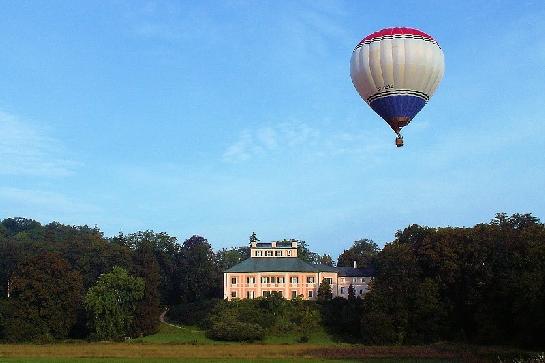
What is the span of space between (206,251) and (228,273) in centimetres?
862

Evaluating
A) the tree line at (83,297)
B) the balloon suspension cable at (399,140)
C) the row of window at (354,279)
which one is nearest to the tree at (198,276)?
the tree line at (83,297)

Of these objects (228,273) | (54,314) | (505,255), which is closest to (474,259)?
(505,255)

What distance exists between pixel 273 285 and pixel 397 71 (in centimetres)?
4177

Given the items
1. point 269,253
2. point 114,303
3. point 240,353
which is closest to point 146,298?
point 114,303

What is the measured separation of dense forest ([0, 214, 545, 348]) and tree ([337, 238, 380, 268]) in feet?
77.9

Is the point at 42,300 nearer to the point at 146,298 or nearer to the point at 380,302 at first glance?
the point at 146,298

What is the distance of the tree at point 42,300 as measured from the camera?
176 ft

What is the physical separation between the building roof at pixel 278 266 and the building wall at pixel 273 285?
0.39 metres

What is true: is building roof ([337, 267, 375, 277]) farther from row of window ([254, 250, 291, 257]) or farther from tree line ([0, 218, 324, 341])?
tree line ([0, 218, 324, 341])

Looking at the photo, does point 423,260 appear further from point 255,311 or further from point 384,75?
point 384,75

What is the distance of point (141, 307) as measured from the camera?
56844mm

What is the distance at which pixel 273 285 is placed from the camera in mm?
68625

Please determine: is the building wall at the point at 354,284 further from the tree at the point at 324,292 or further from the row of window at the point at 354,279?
the tree at the point at 324,292

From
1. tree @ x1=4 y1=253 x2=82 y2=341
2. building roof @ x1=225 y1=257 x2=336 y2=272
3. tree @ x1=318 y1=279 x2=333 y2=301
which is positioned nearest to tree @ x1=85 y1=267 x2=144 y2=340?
tree @ x1=4 y1=253 x2=82 y2=341
